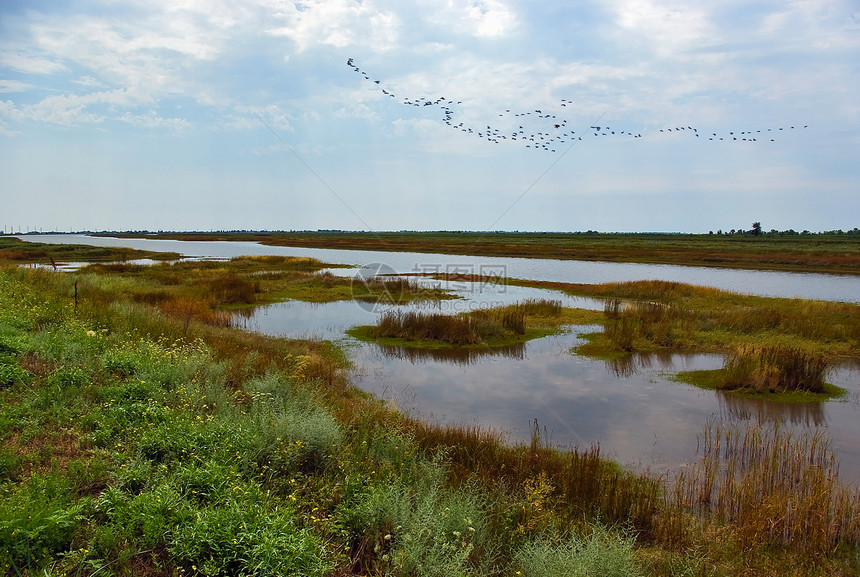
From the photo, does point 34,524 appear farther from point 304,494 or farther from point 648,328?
point 648,328

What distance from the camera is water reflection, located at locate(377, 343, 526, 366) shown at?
1571cm

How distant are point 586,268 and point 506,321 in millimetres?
33553

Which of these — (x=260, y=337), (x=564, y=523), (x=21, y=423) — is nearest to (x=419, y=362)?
(x=260, y=337)

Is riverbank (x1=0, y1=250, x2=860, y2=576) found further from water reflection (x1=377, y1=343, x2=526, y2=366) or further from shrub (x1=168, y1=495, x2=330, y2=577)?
water reflection (x1=377, y1=343, x2=526, y2=366)

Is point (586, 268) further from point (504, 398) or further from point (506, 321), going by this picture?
point (504, 398)

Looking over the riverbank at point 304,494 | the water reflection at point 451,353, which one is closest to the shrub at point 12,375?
the riverbank at point 304,494

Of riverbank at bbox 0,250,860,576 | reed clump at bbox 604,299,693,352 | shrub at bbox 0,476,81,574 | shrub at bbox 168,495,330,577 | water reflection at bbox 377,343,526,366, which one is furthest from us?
reed clump at bbox 604,299,693,352

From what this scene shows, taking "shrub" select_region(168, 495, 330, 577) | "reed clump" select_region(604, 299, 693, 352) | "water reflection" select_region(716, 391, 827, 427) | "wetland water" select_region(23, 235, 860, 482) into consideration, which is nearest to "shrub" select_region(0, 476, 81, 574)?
"shrub" select_region(168, 495, 330, 577)

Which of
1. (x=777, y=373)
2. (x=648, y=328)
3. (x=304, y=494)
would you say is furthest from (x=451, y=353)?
(x=304, y=494)

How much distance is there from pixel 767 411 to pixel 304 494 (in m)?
10.6

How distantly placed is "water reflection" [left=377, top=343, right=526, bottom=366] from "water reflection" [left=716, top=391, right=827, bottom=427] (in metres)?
6.00

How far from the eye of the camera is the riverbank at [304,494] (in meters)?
3.81

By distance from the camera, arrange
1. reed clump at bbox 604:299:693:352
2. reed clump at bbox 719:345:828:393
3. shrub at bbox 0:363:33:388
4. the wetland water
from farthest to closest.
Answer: reed clump at bbox 604:299:693:352 < reed clump at bbox 719:345:828:393 < the wetland water < shrub at bbox 0:363:33:388

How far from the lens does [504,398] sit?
1195cm
